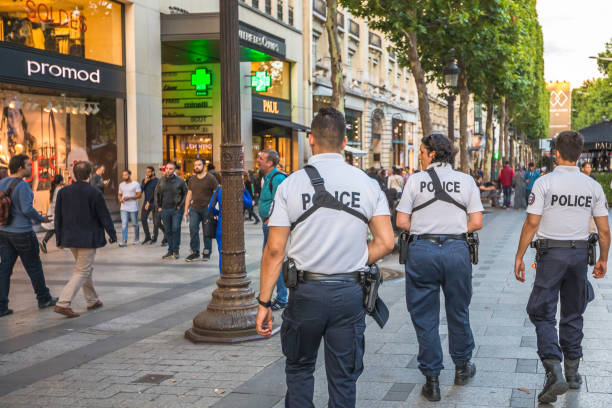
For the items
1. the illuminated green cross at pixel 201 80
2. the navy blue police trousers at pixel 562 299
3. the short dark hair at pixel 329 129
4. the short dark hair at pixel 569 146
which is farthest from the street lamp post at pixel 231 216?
the illuminated green cross at pixel 201 80

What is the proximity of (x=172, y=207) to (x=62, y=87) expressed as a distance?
6644mm

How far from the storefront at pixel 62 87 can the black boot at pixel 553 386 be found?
14.6m

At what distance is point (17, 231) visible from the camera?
8445 millimetres

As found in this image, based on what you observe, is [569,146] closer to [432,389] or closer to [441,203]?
[441,203]

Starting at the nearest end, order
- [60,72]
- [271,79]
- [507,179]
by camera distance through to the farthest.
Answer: [60,72], [507,179], [271,79]

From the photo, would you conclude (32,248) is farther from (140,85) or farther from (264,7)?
(264,7)

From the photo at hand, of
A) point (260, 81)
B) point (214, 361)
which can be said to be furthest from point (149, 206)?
point (260, 81)

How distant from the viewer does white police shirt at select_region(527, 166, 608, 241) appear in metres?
5.04

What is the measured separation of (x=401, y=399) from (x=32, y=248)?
17.9 feet

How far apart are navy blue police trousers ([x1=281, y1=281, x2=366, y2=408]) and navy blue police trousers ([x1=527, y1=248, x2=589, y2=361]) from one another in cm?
202

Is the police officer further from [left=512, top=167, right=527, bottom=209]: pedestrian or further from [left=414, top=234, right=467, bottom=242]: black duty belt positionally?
[left=512, top=167, right=527, bottom=209]: pedestrian

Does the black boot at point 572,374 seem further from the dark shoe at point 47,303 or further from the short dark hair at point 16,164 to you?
the short dark hair at point 16,164

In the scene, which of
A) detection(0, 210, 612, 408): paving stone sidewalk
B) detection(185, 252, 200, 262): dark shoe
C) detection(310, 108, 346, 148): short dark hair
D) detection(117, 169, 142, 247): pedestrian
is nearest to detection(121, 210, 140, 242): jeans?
detection(117, 169, 142, 247): pedestrian

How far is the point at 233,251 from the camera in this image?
7.07m
